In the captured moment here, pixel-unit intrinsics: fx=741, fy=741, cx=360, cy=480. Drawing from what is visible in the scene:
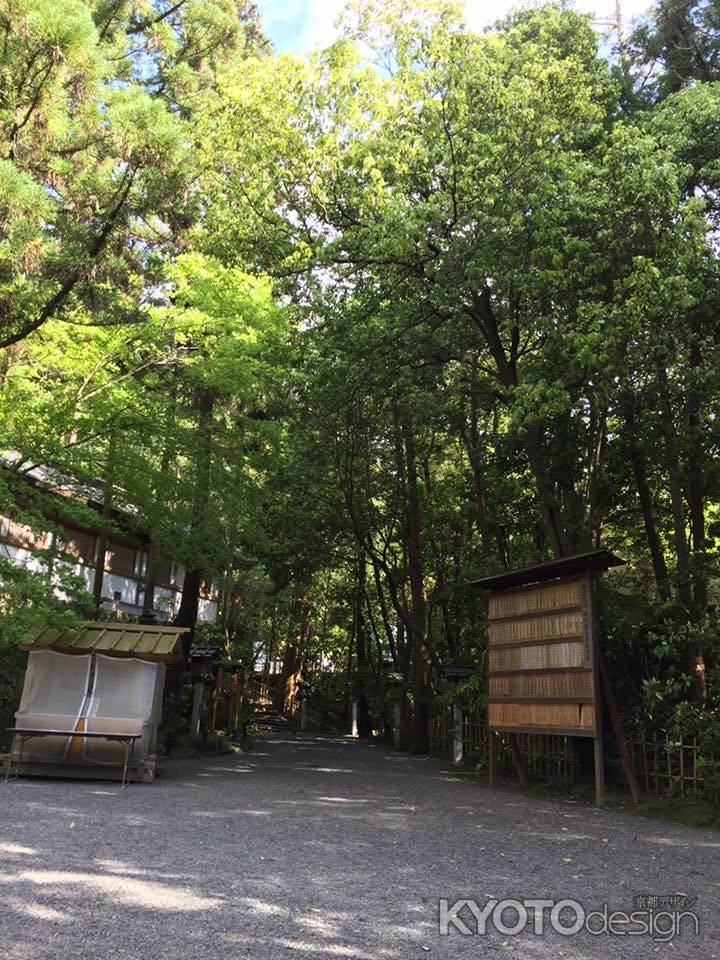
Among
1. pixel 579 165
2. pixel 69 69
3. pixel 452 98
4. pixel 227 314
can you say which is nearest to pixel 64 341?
pixel 227 314

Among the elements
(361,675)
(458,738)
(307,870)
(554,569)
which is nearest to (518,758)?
(554,569)

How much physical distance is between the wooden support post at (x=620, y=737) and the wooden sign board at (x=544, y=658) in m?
0.71

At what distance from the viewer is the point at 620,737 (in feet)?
32.3

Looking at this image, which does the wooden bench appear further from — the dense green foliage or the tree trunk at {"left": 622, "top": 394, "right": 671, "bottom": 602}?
the tree trunk at {"left": 622, "top": 394, "right": 671, "bottom": 602}

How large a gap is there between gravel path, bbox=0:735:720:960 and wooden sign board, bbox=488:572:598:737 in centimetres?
110

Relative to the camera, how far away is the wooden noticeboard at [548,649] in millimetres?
9391

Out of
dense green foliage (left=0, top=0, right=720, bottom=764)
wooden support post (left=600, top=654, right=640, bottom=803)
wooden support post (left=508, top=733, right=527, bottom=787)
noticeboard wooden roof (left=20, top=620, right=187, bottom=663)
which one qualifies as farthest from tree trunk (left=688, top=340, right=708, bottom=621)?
noticeboard wooden roof (left=20, top=620, right=187, bottom=663)

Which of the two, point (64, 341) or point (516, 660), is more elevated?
point (64, 341)

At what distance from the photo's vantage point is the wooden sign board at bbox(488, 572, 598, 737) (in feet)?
30.9

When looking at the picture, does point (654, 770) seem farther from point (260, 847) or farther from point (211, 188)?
point (211, 188)

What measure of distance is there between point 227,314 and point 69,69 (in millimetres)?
4069

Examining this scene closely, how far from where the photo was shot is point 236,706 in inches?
803

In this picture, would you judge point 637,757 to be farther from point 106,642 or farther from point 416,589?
point 416,589

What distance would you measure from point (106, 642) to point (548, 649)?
21.5 feet
